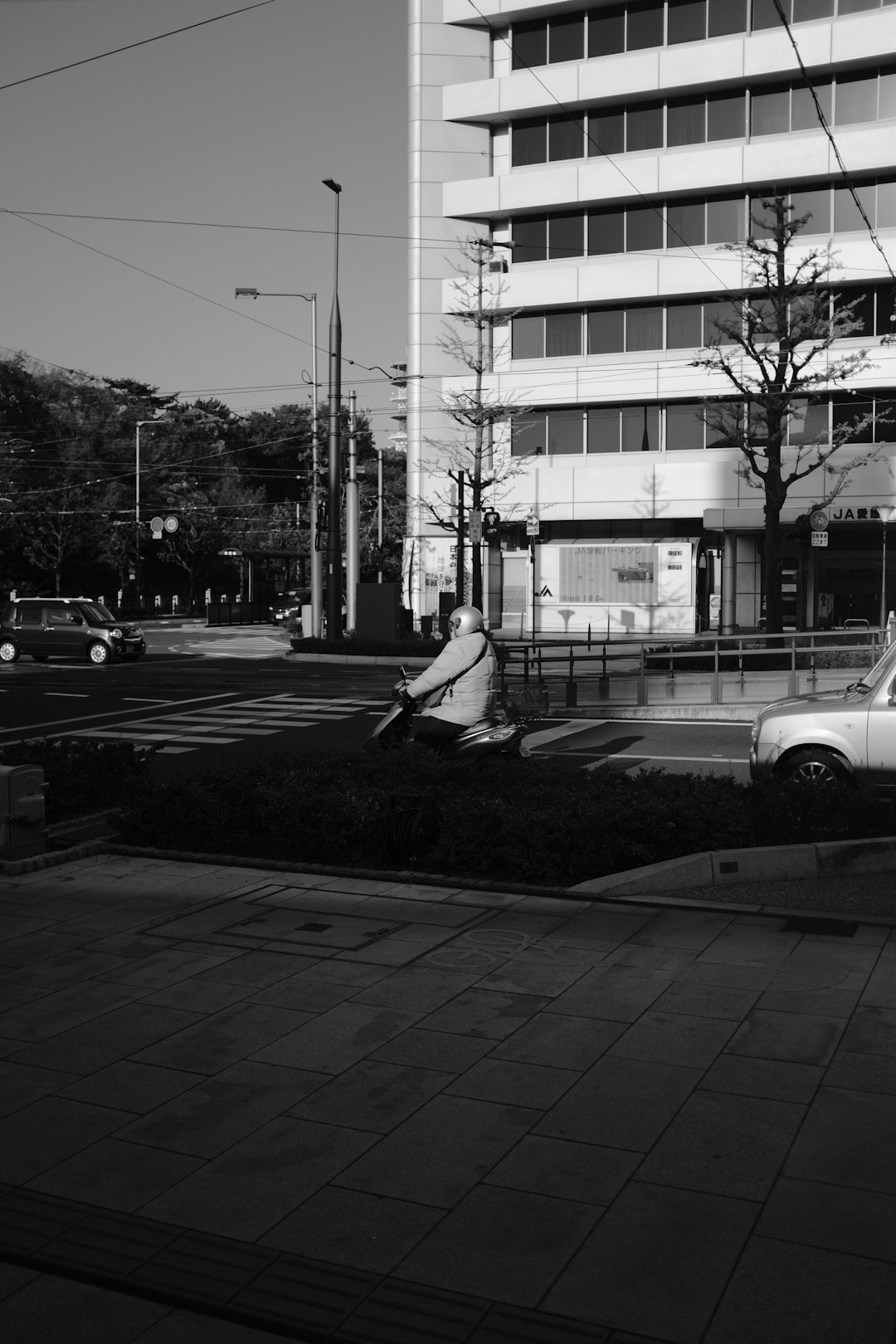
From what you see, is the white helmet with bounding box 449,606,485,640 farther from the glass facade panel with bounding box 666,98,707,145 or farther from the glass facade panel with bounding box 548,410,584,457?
the glass facade panel with bounding box 666,98,707,145

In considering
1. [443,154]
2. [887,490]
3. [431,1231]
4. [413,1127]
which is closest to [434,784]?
[413,1127]

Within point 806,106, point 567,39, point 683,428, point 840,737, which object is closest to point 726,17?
point 806,106

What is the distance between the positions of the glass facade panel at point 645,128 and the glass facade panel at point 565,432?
9.26 meters

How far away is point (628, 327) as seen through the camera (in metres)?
47.5

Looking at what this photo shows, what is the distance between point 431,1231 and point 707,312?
45326mm

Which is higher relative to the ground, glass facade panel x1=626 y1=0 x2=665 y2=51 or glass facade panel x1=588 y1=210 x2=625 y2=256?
glass facade panel x1=626 y1=0 x2=665 y2=51

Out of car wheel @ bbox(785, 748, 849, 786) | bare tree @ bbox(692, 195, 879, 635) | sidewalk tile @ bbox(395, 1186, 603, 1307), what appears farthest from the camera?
bare tree @ bbox(692, 195, 879, 635)

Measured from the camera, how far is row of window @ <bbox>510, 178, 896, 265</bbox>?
44.1 meters

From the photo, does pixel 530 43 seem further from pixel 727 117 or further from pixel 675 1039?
pixel 675 1039

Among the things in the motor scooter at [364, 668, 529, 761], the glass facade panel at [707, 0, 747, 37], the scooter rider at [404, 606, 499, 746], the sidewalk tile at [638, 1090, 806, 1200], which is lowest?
the sidewalk tile at [638, 1090, 806, 1200]

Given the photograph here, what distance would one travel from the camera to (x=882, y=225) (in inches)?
1726

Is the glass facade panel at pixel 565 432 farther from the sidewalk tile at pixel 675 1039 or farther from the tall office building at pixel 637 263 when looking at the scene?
the sidewalk tile at pixel 675 1039

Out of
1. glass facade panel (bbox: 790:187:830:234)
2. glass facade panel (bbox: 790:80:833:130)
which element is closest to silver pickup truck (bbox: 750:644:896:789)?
glass facade panel (bbox: 790:187:830:234)

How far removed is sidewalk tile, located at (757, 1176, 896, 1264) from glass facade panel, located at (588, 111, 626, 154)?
155 ft
